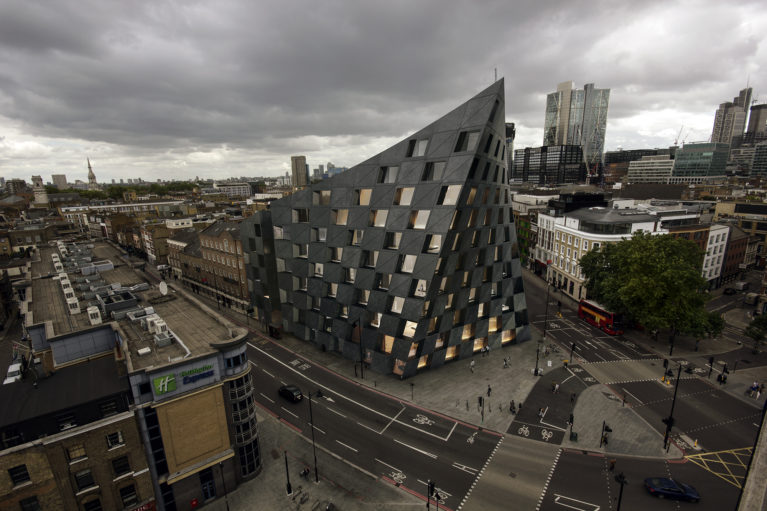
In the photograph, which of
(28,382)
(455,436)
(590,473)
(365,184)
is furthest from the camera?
(365,184)

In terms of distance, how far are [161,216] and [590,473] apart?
143 m

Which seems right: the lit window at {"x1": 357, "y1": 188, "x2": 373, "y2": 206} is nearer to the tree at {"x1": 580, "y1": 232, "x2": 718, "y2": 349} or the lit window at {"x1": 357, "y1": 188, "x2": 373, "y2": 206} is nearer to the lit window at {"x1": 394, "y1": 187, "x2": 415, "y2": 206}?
the lit window at {"x1": 394, "y1": 187, "x2": 415, "y2": 206}

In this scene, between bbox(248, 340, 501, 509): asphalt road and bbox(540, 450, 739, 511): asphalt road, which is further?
bbox(248, 340, 501, 509): asphalt road

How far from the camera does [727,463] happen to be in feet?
95.3

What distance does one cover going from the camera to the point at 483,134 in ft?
125

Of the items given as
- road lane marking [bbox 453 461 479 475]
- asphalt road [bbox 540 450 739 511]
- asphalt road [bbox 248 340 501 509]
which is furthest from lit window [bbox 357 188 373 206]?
asphalt road [bbox 540 450 739 511]

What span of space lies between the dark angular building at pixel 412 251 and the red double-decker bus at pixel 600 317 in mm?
13414

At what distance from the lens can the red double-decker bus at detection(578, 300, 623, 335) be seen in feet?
175

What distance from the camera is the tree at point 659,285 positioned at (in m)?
44.7

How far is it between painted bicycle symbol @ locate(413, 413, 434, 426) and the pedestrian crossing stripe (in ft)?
74.9

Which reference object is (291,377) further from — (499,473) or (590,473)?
(590,473)

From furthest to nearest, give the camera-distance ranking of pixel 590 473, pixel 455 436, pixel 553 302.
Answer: pixel 553 302 < pixel 455 436 < pixel 590 473

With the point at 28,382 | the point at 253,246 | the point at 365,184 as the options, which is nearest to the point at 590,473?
the point at 365,184

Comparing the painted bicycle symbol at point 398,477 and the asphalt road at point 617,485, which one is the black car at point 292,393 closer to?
the painted bicycle symbol at point 398,477
